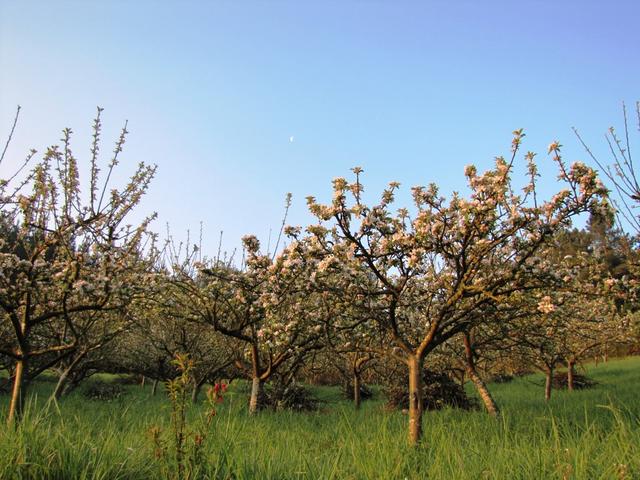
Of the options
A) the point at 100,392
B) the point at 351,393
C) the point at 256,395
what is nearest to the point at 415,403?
the point at 256,395

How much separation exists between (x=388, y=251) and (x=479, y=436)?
310cm

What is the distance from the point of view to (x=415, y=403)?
6.91 m

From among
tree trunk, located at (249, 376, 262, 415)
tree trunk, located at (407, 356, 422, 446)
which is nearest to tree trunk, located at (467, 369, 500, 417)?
tree trunk, located at (407, 356, 422, 446)

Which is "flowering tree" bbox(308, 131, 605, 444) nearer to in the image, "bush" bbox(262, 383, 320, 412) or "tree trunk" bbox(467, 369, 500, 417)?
"tree trunk" bbox(467, 369, 500, 417)

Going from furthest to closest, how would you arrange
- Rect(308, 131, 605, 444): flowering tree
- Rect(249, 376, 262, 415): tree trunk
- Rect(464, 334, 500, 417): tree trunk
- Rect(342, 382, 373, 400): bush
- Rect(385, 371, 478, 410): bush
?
Rect(342, 382, 373, 400): bush → Rect(385, 371, 478, 410): bush → Rect(249, 376, 262, 415): tree trunk → Rect(464, 334, 500, 417): tree trunk → Rect(308, 131, 605, 444): flowering tree

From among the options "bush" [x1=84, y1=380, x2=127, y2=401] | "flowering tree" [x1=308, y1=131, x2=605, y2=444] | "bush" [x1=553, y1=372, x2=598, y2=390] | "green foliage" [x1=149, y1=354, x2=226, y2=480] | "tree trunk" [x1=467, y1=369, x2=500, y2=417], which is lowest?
"bush" [x1=84, y1=380, x2=127, y2=401]

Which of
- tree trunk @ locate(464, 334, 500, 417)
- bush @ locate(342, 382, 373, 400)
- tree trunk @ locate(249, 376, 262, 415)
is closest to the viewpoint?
tree trunk @ locate(464, 334, 500, 417)

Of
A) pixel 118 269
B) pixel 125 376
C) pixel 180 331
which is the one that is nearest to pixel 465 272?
pixel 118 269

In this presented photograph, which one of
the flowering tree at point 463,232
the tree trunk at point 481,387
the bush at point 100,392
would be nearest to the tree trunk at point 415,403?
the flowering tree at point 463,232

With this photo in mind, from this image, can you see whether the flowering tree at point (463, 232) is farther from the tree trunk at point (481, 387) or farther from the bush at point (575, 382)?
the bush at point (575, 382)

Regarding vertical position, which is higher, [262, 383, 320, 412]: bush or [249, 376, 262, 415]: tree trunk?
[249, 376, 262, 415]: tree trunk

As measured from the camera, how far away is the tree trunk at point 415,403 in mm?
6605

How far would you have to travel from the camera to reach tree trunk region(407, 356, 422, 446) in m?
6.61

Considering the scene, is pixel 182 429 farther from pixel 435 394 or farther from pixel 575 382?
pixel 575 382
